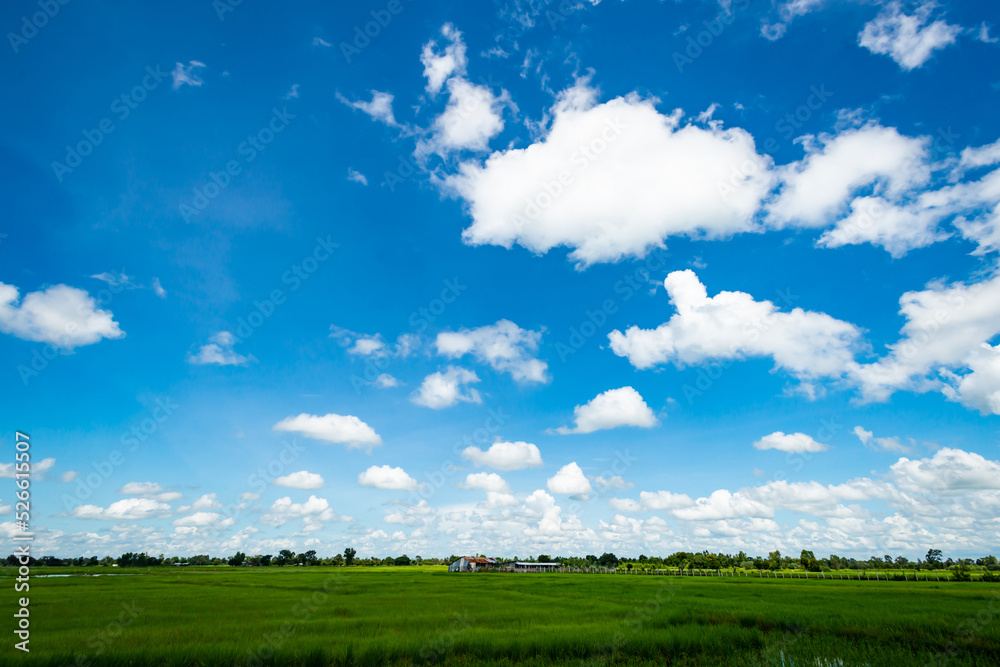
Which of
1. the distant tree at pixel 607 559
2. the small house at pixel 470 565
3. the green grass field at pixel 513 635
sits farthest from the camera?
the distant tree at pixel 607 559

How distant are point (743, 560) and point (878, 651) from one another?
422ft

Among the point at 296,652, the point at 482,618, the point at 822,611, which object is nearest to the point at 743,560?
the point at 822,611

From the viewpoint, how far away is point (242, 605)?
84.1 feet

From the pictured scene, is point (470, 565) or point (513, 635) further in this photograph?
point (470, 565)

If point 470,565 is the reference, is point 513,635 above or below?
above

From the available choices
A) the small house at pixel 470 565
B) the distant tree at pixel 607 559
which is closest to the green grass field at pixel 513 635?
the small house at pixel 470 565

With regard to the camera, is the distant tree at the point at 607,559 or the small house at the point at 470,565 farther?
the distant tree at the point at 607,559

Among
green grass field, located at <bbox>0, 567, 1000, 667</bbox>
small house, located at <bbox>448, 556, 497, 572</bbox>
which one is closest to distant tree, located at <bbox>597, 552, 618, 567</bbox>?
small house, located at <bbox>448, 556, 497, 572</bbox>

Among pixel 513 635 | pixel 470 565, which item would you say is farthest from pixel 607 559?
pixel 513 635

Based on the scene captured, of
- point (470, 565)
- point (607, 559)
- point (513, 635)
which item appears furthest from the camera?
point (607, 559)

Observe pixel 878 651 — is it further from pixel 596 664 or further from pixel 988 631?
pixel 596 664

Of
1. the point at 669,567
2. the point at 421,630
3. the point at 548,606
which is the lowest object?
the point at 669,567

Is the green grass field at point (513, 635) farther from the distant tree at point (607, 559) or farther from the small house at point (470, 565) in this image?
the distant tree at point (607, 559)

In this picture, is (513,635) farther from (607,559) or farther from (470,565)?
(607,559)
